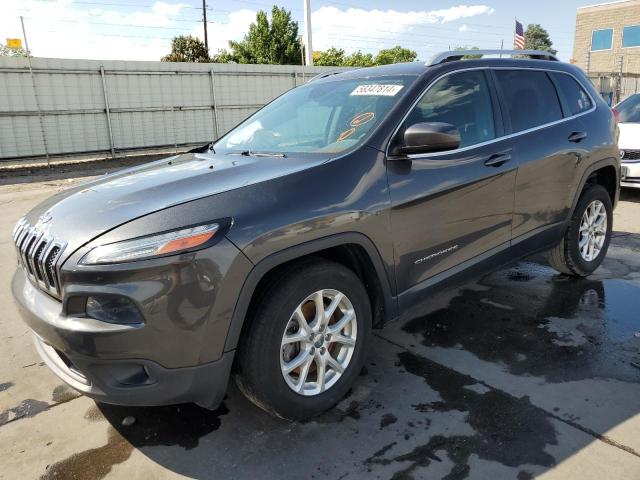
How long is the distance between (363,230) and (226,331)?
34.2 inches

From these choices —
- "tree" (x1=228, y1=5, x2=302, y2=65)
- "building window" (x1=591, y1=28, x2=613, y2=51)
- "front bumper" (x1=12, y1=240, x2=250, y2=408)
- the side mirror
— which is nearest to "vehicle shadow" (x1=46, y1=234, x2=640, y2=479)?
"front bumper" (x1=12, y1=240, x2=250, y2=408)

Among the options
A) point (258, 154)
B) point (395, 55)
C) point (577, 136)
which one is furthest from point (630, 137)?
point (395, 55)

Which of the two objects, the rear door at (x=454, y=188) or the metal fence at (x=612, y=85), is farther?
the metal fence at (x=612, y=85)

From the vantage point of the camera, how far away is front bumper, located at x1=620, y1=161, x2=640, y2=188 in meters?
7.73

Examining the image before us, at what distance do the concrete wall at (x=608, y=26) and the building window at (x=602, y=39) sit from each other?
10.6 inches

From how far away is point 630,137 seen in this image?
8.04 m

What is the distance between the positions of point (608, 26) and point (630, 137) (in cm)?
4434

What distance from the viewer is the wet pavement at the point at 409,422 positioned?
7.80ft

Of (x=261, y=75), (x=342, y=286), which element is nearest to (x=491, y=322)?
(x=342, y=286)

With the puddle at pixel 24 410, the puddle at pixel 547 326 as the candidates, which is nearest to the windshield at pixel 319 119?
the puddle at pixel 547 326

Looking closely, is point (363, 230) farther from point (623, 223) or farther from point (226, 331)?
point (623, 223)

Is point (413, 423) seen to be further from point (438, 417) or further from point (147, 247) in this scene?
point (147, 247)

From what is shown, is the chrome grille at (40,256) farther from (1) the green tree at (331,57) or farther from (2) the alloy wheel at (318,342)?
(1) the green tree at (331,57)

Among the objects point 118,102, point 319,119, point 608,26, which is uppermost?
point 608,26
